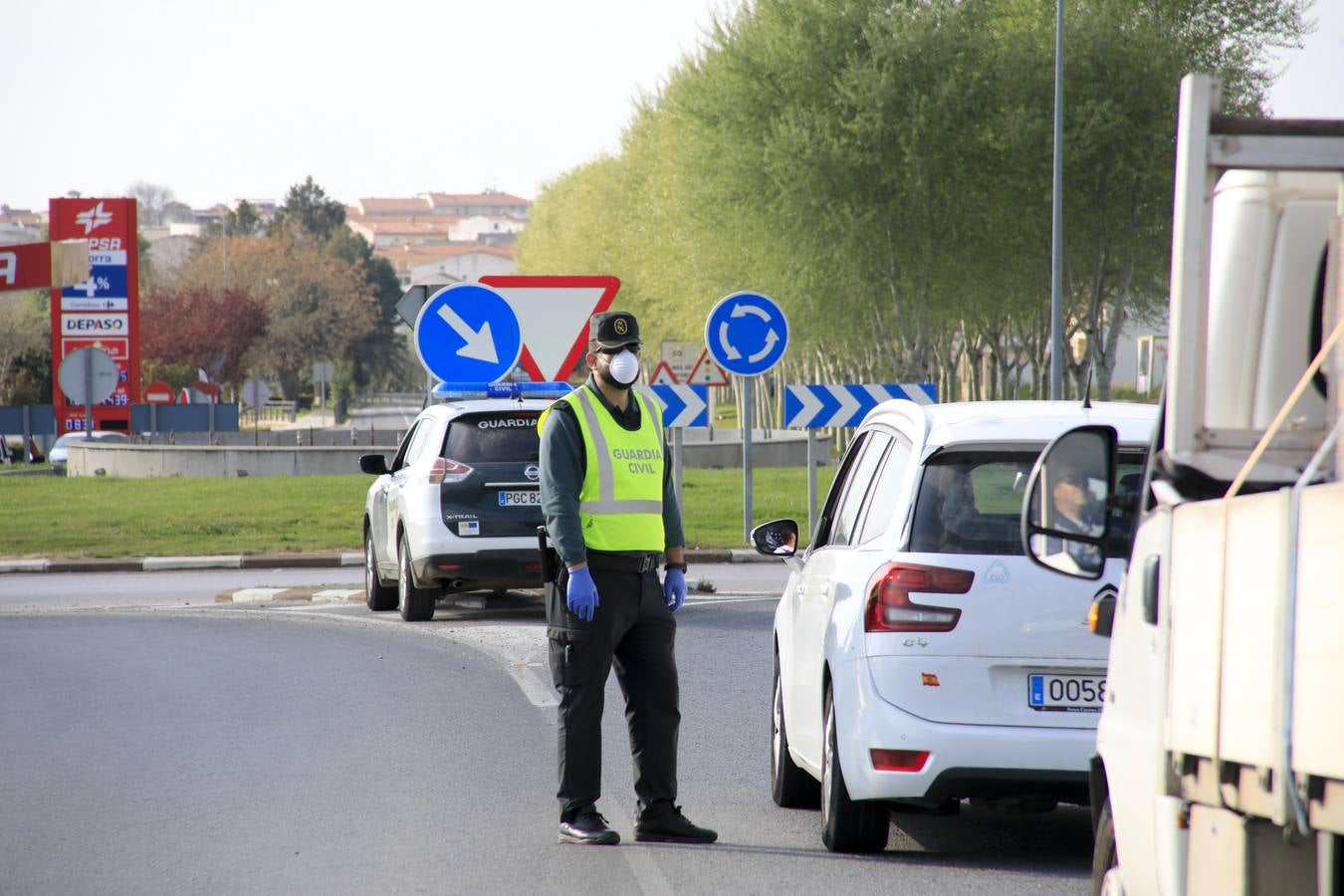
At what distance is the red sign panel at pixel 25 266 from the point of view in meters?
37.8

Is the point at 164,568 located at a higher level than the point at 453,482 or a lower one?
lower

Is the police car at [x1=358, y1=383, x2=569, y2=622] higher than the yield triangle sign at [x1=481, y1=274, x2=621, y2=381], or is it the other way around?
the yield triangle sign at [x1=481, y1=274, x2=621, y2=381]

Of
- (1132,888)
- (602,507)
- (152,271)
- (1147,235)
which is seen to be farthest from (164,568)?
(152,271)

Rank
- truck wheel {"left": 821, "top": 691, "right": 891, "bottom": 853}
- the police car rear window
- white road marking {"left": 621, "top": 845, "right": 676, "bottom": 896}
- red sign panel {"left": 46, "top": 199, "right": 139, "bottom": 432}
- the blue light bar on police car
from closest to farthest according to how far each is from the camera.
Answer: white road marking {"left": 621, "top": 845, "right": 676, "bottom": 896}
truck wheel {"left": 821, "top": 691, "right": 891, "bottom": 853}
the police car rear window
the blue light bar on police car
red sign panel {"left": 46, "top": 199, "right": 139, "bottom": 432}

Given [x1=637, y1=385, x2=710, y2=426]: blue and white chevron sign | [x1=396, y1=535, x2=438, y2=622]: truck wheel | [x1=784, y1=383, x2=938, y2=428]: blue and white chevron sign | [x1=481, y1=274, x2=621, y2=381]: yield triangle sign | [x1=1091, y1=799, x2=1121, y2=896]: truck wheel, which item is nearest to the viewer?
[x1=1091, y1=799, x2=1121, y2=896]: truck wheel

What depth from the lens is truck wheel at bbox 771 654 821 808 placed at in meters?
7.38

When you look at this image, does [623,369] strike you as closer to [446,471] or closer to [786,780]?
[786,780]

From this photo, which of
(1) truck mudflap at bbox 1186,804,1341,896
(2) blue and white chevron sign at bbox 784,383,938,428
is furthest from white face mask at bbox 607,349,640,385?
(2) blue and white chevron sign at bbox 784,383,938,428

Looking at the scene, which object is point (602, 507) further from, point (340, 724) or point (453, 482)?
point (453, 482)

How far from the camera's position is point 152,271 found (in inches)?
4783

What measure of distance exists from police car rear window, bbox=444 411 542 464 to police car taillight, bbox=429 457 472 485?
2.7 inches

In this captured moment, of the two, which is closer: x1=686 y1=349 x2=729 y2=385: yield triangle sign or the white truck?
the white truck

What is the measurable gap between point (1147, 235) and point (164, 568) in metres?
26.6

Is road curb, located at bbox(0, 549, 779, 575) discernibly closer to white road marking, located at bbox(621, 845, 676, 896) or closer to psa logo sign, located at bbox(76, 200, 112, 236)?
white road marking, located at bbox(621, 845, 676, 896)
